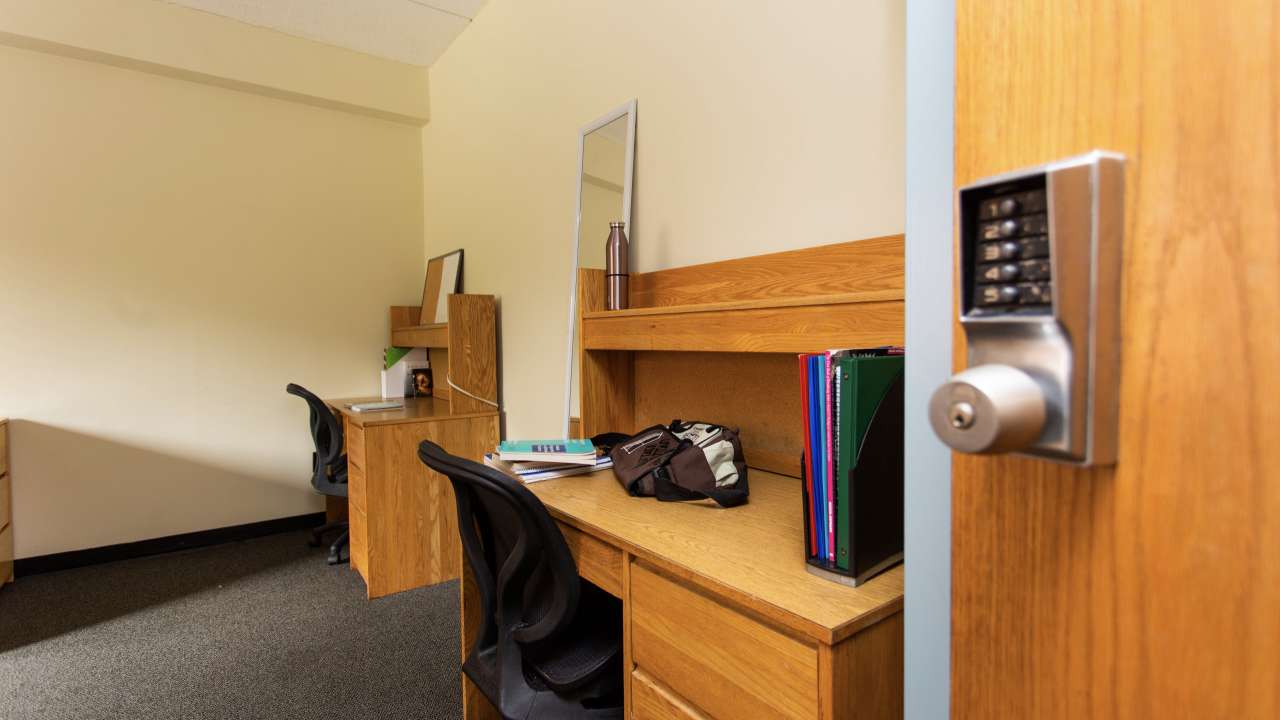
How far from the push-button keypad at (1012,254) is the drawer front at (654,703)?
883mm

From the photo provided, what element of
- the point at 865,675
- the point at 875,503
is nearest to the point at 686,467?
the point at 875,503

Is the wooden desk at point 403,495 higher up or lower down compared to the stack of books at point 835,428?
lower down

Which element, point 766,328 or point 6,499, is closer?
point 766,328

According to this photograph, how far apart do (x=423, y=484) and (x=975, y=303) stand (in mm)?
2799

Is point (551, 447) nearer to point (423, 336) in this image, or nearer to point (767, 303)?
point (767, 303)

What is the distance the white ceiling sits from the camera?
312 centimetres

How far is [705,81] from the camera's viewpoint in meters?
1.81

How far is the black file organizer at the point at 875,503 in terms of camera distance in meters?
0.93

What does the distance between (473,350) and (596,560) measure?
6.39ft

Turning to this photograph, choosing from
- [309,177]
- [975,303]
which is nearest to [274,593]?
[309,177]

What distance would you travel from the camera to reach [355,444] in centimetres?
287

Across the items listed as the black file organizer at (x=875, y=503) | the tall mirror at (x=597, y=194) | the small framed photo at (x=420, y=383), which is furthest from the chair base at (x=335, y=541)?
the black file organizer at (x=875, y=503)

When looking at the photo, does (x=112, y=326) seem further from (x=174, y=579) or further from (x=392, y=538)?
(x=392, y=538)

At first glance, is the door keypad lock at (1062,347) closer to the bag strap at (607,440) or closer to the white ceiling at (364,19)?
the bag strap at (607,440)
